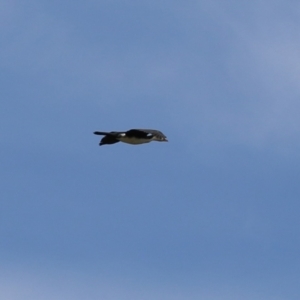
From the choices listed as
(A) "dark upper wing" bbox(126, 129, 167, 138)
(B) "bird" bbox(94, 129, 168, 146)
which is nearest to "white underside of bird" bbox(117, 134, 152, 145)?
(B) "bird" bbox(94, 129, 168, 146)

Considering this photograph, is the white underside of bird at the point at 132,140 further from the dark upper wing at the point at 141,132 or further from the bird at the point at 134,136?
the dark upper wing at the point at 141,132

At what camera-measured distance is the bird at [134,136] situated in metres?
64.6

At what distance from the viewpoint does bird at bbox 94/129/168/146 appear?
6462cm

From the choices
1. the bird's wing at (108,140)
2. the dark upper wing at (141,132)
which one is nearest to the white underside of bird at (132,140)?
the dark upper wing at (141,132)

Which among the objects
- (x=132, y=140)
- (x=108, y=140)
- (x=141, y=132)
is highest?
(x=108, y=140)

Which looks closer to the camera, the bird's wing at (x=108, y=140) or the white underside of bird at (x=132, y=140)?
the white underside of bird at (x=132, y=140)

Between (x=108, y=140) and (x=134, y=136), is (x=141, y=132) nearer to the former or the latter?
(x=134, y=136)

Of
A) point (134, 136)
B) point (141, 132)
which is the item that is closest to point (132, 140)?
point (134, 136)

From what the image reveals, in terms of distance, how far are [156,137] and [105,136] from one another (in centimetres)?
314

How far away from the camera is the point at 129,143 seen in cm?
6525

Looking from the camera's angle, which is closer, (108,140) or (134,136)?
(134,136)

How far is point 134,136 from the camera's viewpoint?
212 feet

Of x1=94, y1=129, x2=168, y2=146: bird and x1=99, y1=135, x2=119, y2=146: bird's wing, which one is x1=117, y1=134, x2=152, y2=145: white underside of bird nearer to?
x1=94, y1=129, x2=168, y2=146: bird

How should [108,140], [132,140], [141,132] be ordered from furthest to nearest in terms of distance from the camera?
[108,140], [132,140], [141,132]
